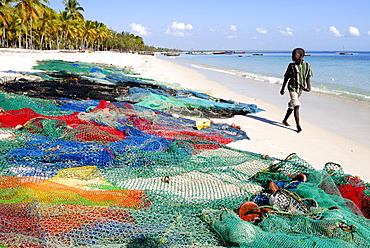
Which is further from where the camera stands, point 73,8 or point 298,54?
point 73,8

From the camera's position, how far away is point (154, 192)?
323 centimetres

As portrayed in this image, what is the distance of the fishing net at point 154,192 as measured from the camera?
2.32m

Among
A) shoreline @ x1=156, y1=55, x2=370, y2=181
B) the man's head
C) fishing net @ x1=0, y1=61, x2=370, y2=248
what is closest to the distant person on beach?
the man's head

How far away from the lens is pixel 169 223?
103 inches

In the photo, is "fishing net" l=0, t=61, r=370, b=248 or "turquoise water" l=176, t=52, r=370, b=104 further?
"turquoise water" l=176, t=52, r=370, b=104

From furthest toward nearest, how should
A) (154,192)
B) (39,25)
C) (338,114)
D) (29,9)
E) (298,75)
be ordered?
(39,25)
(29,9)
(338,114)
(298,75)
(154,192)

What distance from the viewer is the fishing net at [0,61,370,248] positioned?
2.32 metres

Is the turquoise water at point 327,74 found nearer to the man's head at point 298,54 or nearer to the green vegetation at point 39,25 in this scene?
the man's head at point 298,54

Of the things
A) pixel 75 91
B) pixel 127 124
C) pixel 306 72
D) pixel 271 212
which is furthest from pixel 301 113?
pixel 271 212

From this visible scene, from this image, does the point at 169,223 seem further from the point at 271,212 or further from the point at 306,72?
the point at 306,72

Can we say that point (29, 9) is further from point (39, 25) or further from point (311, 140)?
point (311, 140)

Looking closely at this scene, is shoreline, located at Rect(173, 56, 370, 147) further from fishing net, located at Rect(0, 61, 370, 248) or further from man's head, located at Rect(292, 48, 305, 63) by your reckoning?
fishing net, located at Rect(0, 61, 370, 248)

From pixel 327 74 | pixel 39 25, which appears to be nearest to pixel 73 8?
pixel 39 25

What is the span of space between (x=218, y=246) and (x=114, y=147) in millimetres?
2397
